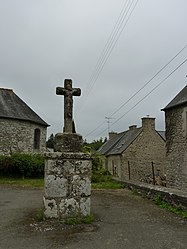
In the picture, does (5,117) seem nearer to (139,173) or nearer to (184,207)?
(139,173)

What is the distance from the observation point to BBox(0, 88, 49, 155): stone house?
24.1m

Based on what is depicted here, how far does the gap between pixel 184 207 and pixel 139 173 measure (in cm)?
2094

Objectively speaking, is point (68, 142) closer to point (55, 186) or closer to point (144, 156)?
point (55, 186)

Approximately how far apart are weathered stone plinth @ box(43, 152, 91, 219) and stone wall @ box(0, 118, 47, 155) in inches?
770

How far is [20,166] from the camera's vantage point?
19500 millimetres

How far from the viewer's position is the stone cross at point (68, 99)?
20.3ft

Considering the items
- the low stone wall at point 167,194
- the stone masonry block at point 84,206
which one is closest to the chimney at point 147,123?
the low stone wall at point 167,194

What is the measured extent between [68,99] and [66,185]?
6.43 feet

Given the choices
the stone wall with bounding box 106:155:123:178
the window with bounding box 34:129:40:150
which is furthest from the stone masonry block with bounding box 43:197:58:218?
the window with bounding box 34:129:40:150

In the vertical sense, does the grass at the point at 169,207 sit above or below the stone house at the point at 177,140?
below

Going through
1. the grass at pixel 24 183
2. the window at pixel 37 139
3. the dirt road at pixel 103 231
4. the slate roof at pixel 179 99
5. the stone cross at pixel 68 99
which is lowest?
the dirt road at pixel 103 231

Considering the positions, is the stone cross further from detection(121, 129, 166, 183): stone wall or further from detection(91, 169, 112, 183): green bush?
detection(121, 129, 166, 183): stone wall

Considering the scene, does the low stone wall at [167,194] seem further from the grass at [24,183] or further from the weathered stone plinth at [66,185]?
the grass at [24,183]

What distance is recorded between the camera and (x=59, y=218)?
540 cm
